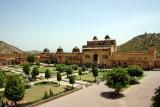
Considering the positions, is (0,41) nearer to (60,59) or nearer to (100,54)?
(60,59)

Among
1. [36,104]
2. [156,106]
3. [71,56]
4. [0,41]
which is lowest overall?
[36,104]

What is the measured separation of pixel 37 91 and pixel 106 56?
1263 inches

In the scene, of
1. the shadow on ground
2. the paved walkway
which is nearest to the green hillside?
the paved walkway

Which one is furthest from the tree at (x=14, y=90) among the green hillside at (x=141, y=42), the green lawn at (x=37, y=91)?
the green hillside at (x=141, y=42)

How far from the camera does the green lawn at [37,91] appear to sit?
27875 millimetres

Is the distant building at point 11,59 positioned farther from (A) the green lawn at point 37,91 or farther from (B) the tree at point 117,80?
(B) the tree at point 117,80

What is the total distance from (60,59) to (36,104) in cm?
4853

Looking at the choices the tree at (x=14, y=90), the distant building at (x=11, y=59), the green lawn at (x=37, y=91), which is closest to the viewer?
the tree at (x=14, y=90)

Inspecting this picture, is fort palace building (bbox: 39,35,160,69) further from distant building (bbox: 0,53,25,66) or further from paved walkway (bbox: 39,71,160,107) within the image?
paved walkway (bbox: 39,71,160,107)

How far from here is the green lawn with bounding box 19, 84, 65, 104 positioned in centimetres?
2788

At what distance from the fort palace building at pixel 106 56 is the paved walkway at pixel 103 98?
2295 cm

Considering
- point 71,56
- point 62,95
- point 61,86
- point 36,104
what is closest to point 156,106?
point 36,104

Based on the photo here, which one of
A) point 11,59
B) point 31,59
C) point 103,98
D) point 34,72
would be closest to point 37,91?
point 34,72

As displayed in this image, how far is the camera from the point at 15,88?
2408cm
